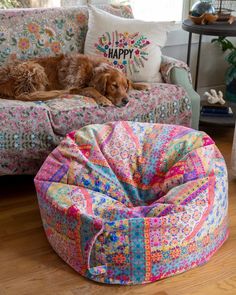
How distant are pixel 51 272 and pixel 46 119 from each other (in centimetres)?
87

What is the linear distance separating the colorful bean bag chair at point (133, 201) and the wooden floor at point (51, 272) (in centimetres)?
4

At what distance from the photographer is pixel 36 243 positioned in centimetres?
219

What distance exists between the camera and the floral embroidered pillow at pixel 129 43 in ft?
9.79

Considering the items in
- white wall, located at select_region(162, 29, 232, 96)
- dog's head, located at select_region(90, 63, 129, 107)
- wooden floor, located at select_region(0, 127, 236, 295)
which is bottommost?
wooden floor, located at select_region(0, 127, 236, 295)

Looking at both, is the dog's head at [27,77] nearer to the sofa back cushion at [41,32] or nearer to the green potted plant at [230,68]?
the sofa back cushion at [41,32]

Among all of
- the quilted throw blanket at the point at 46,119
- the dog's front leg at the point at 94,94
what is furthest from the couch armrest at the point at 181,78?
the dog's front leg at the point at 94,94

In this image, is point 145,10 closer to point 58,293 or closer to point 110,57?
point 110,57

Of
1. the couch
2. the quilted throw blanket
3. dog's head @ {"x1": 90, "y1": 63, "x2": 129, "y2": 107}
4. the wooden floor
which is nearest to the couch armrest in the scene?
the couch

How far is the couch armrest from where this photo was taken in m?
2.91

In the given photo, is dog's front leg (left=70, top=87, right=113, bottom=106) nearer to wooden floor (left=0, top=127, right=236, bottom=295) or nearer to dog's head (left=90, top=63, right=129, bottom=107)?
dog's head (left=90, top=63, right=129, bottom=107)

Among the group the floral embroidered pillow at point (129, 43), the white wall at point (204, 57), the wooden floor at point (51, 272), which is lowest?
the wooden floor at point (51, 272)

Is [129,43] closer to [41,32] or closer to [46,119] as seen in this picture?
[41,32]

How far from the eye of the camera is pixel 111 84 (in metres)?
2.76

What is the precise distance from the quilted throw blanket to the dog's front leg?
0.14ft
